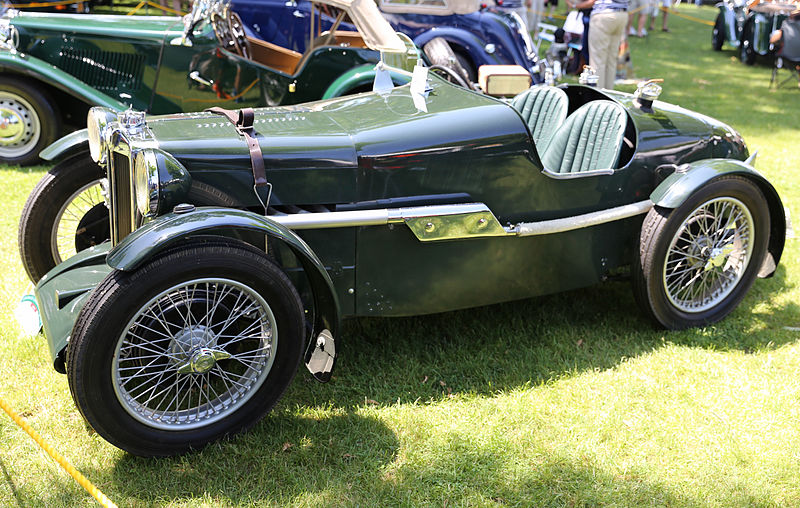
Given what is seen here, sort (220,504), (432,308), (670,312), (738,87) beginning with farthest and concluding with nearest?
(738,87), (670,312), (432,308), (220,504)

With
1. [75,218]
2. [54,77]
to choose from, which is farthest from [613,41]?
[75,218]

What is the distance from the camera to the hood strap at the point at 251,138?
9.77 feet

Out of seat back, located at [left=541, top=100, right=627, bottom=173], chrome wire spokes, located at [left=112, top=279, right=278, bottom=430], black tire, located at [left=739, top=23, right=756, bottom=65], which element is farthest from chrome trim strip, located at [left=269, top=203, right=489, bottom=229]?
black tire, located at [left=739, top=23, right=756, bottom=65]

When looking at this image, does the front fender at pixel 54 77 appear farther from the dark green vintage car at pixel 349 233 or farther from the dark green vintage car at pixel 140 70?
the dark green vintage car at pixel 349 233

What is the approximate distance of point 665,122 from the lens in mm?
3961

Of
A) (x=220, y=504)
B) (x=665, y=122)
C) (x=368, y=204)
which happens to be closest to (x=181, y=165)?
(x=368, y=204)

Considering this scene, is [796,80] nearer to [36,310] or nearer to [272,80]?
[272,80]

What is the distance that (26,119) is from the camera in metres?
6.07

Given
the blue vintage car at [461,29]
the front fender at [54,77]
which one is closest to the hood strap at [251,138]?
the front fender at [54,77]

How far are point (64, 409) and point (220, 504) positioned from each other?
3.14 feet

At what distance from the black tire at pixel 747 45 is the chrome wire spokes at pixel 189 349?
13125 mm

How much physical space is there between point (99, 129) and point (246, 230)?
3.00ft

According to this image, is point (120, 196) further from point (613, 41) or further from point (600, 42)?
point (613, 41)

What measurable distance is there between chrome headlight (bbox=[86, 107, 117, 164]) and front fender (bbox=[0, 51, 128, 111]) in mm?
2847
